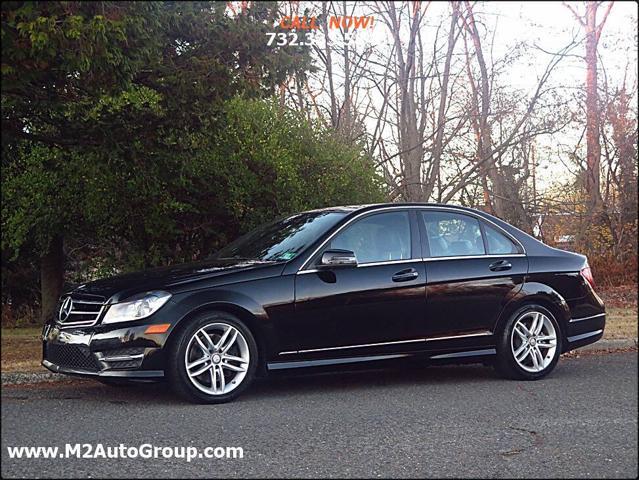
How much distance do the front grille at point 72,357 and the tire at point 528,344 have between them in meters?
3.60

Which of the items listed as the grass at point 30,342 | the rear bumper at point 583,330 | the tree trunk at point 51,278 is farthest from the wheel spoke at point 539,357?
the tree trunk at point 51,278

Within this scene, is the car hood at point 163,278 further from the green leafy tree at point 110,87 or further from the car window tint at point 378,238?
the green leafy tree at point 110,87

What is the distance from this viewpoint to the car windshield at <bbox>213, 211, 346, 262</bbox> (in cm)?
718

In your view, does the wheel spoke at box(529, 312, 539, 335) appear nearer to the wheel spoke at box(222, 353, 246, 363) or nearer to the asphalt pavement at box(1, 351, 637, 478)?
the asphalt pavement at box(1, 351, 637, 478)

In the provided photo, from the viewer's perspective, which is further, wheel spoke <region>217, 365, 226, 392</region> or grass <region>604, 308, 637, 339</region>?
grass <region>604, 308, 637, 339</region>

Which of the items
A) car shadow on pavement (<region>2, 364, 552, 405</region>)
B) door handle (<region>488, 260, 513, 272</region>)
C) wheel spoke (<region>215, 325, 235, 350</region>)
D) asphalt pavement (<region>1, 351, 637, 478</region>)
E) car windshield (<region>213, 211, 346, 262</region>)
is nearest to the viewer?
asphalt pavement (<region>1, 351, 637, 478</region>)

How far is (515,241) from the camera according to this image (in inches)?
314

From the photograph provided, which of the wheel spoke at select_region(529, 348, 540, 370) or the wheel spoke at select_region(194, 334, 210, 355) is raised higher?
the wheel spoke at select_region(194, 334, 210, 355)

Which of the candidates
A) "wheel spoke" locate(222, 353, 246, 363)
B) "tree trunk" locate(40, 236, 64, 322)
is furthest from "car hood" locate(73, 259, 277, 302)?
"tree trunk" locate(40, 236, 64, 322)

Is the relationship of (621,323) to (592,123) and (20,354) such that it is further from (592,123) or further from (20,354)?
(20,354)

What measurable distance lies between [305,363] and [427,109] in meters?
12.7

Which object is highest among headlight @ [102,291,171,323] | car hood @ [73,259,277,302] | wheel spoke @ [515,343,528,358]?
car hood @ [73,259,277,302]

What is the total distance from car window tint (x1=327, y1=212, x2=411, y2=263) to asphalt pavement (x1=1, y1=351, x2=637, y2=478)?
1.17 m

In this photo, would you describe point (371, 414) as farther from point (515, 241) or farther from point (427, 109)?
point (427, 109)
